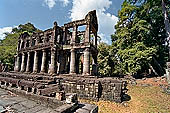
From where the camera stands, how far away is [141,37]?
18.6 m

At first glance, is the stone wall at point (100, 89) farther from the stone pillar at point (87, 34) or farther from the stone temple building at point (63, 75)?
the stone pillar at point (87, 34)

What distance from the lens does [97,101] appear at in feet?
26.8

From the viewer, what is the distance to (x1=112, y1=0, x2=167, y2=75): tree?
17000 mm

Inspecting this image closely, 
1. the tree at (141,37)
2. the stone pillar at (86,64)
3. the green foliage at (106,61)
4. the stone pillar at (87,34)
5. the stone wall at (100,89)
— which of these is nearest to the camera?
the stone wall at (100,89)

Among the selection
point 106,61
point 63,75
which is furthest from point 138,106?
point 106,61

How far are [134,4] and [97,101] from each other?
20902mm

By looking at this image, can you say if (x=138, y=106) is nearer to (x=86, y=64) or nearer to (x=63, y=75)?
(x=86, y=64)

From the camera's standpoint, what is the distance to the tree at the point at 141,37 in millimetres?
17000

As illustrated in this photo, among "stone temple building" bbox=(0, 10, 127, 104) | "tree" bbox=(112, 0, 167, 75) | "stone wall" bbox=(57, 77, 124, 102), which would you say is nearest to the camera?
"stone temple building" bbox=(0, 10, 127, 104)

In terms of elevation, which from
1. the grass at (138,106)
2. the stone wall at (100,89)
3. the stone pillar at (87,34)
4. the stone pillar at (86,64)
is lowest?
the grass at (138,106)

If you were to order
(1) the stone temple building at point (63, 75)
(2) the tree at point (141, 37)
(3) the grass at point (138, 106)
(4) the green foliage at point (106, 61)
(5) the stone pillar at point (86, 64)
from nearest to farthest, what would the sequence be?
(1) the stone temple building at point (63, 75)
(3) the grass at point (138, 106)
(5) the stone pillar at point (86, 64)
(2) the tree at point (141, 37)
(4) the green foliage at point (106, 61)

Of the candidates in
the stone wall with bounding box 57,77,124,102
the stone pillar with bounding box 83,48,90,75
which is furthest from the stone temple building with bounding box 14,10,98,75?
the stone wall with bounding box 57,77,124,102

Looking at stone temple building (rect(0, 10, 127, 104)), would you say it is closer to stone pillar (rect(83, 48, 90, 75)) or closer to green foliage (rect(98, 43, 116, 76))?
stone pillar (rect(83, 48, 90, 75))

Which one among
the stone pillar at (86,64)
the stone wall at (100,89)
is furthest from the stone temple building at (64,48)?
the stone wall at (100,89)
